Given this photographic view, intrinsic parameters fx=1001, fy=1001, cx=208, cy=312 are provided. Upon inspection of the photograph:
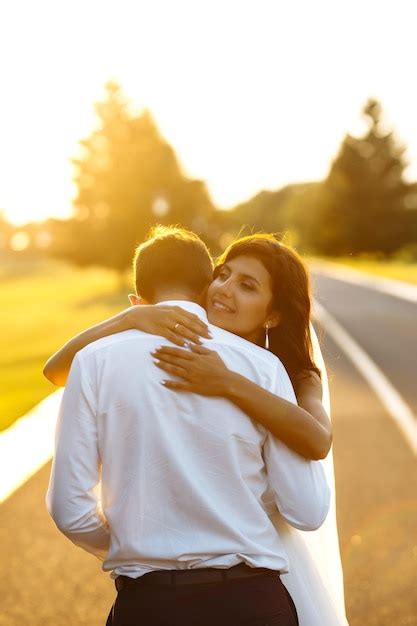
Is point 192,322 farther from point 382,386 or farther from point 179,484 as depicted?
point 382,386

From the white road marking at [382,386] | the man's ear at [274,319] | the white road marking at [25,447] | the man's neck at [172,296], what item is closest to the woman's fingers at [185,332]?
the man's neck at [172,296]

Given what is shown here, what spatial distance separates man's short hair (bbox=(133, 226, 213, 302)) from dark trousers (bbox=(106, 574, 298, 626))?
70 centimetres

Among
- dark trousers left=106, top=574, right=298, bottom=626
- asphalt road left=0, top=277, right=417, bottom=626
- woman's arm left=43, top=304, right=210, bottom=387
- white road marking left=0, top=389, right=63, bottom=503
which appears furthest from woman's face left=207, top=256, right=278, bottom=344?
white road marking left=0, top=389, right=63, bottom=503

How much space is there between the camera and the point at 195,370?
2.22 m

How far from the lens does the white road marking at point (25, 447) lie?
732 centimetres

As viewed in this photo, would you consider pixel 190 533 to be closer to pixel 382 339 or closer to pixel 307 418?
pixel 307 418

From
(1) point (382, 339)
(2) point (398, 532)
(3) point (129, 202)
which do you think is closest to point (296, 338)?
(2) point (398, 532)

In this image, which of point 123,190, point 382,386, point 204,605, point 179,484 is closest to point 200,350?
point 179,484

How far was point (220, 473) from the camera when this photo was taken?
89.0 inches

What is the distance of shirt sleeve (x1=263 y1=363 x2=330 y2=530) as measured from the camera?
7.73 ft

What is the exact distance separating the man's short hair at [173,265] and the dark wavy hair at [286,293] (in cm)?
18

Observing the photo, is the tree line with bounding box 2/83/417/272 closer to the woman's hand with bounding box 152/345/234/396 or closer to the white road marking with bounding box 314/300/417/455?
the white road marking with bounding box 314/300/417/455

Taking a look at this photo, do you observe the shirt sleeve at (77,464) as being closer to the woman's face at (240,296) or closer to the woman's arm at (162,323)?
the woman's arm at (162,323)

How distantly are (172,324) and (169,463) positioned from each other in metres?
0.32
